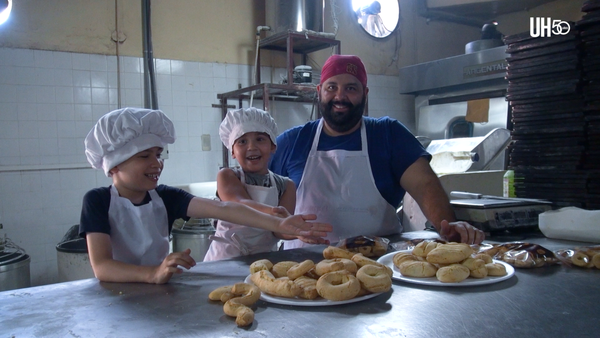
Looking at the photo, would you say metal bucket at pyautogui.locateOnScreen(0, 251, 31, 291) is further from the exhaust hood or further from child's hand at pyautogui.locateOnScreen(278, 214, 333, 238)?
the exhaust hood

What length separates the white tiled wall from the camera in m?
3.90

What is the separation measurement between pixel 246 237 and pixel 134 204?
20.1 inches

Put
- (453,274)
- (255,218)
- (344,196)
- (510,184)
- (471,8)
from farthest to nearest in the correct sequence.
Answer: (471,8) → (510,184) → (344,196) → (255,218) → (453,274)

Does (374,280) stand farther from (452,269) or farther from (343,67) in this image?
(343,67)

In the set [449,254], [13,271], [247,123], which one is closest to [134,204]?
[247,123]

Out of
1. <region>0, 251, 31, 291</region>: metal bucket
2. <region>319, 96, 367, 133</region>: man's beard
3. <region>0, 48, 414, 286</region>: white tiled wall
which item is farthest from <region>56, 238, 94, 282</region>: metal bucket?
<region>319, 96, 367, 133</region>: man's beard

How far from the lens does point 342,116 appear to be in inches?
96.5

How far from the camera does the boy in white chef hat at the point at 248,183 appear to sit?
6.63 ft

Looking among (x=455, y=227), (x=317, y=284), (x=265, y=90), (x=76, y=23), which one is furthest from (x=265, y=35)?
(x=317, y=284)

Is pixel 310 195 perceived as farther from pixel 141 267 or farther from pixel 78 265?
pixel 78 265

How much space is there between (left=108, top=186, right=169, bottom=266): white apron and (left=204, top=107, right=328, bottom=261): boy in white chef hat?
1.02 feet

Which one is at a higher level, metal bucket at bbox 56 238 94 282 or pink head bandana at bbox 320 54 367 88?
pink head bandana at bbox 320 54 367 88

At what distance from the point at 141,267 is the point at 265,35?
4091 mm

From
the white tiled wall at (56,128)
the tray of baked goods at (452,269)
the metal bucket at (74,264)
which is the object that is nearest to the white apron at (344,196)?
the tray of baked goods at (452,269)
